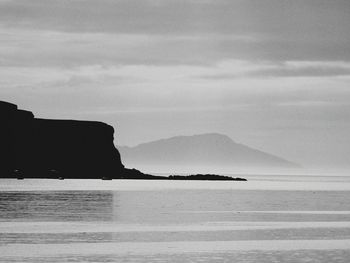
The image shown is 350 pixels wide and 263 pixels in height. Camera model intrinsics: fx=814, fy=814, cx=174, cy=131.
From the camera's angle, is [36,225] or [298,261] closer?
[298,261]

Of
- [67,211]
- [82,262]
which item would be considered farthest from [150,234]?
[67,211]

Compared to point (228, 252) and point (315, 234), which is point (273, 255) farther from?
point (315, 234)

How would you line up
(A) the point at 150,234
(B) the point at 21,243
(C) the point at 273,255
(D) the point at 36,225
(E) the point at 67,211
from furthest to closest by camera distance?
(E) the point at 67,211 → (D) the point at 36,225 → (A) the point at 150,234 → (B) the point at 21,243 → (C) the point at 273,255

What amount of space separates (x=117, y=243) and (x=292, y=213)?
39012 millimetres

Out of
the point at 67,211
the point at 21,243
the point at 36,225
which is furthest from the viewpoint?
the point at 67,211

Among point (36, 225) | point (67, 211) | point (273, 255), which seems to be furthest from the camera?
point (67, 211)

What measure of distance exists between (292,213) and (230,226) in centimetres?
2194

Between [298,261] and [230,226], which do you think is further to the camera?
[230,226]

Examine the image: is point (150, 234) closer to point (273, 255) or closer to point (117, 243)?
point (117, 243)

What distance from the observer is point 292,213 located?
281 feet

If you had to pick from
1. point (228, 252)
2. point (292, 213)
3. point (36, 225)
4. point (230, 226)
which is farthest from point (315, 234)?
point (292, 213)

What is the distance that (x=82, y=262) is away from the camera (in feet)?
133

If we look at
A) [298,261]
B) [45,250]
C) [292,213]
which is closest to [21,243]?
[45,250]

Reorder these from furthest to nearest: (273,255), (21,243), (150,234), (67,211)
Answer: (67,211), (150,234), (21,243), (273,255)
